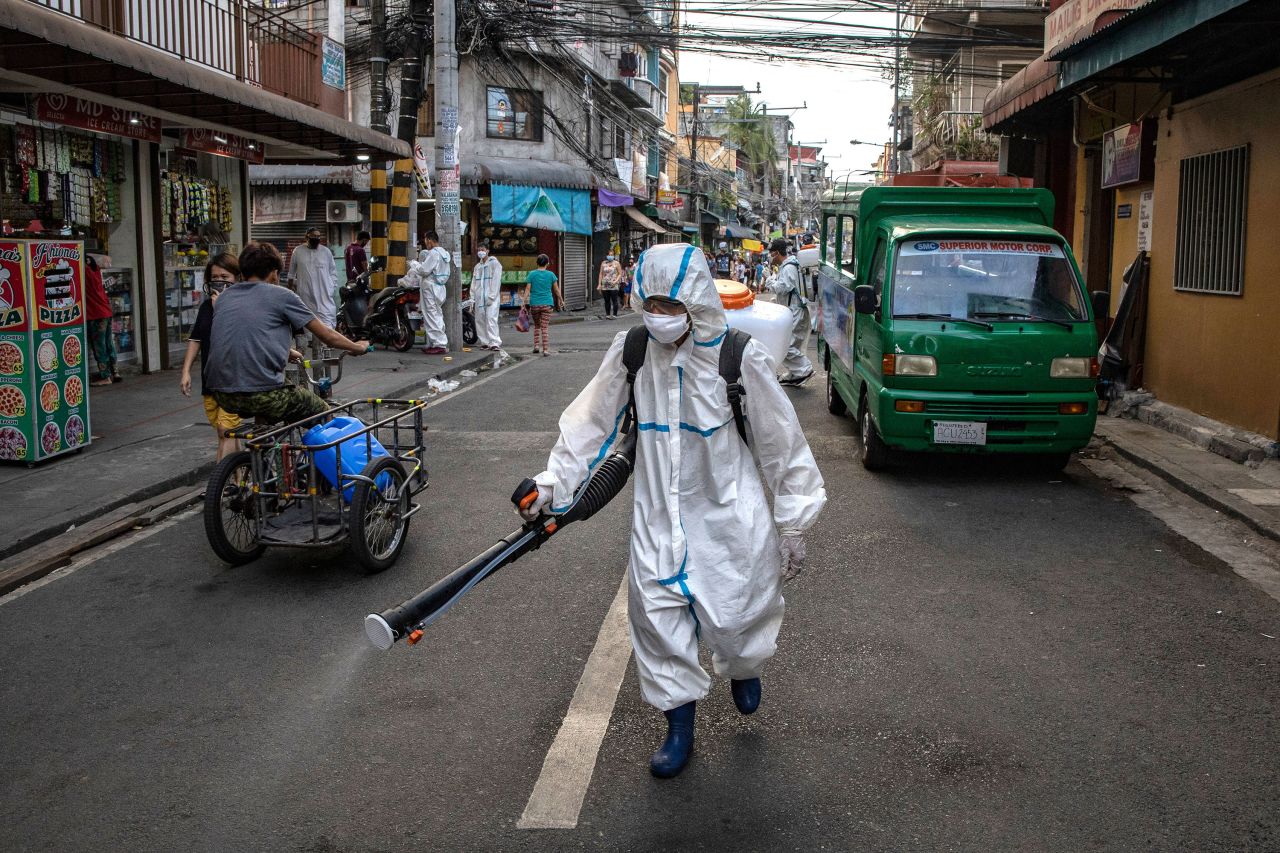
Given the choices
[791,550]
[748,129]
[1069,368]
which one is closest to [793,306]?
[1069,368]

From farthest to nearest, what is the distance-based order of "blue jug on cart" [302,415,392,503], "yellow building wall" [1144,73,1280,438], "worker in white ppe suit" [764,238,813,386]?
"worker in white ppe suit" [764,238,813,386]
"yellow building wall" [1144,73,1280,438]
"blue jug on cart" [302,415,392,503]

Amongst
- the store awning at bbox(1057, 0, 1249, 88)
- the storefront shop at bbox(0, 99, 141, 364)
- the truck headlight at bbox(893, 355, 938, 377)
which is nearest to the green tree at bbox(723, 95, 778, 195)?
the storefront shop at bbox(0, 99, 141, 364)

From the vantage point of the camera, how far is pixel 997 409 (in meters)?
8.77

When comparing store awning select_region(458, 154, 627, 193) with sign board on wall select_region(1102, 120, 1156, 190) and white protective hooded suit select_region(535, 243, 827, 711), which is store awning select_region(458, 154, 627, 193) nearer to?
sign board on wall select_region(1102, 120, 1156, 190)

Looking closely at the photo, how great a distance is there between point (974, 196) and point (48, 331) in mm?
7779

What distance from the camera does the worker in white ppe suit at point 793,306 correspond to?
1474 cm

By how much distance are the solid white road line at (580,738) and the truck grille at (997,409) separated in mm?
4097

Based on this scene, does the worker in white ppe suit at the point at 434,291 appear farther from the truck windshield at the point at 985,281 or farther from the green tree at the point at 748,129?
the green tree at the point at 748,129

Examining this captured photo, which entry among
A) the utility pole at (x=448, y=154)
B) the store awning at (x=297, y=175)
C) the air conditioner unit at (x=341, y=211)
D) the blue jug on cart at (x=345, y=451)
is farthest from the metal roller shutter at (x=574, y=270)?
the blue jug on cart at (x=345, y=451)

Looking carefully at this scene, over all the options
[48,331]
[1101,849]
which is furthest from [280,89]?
[1101,849]

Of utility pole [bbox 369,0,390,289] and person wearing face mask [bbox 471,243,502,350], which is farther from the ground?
utility pole [bbox 369,0,390,289]

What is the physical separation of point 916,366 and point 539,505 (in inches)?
218

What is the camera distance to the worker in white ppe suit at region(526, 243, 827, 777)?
3.92 metres

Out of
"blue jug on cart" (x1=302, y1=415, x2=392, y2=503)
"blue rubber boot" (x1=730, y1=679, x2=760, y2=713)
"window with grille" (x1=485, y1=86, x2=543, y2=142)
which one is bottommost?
"blue rubber boot" (x1=730, y1=679, x2=760, y2=713)
